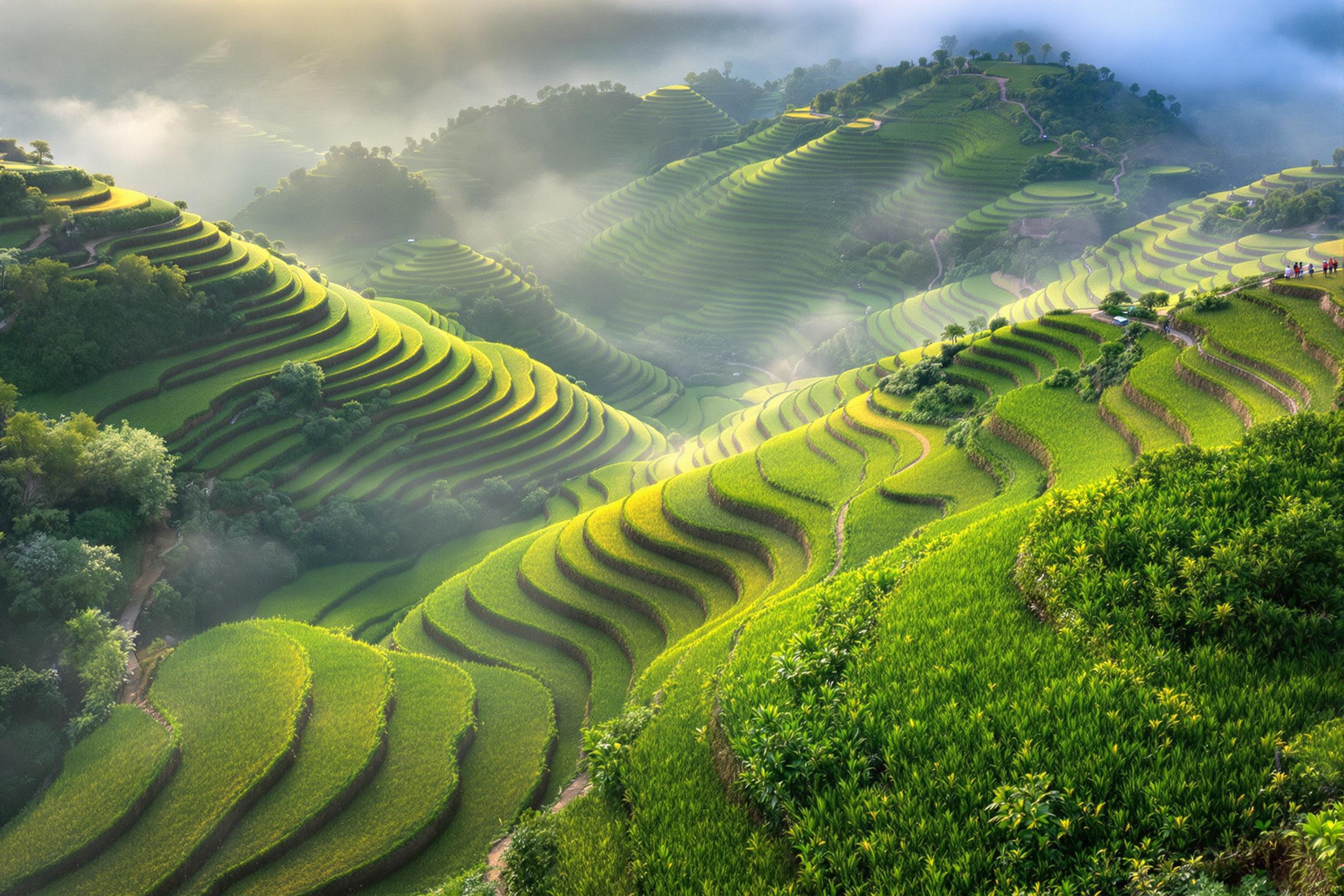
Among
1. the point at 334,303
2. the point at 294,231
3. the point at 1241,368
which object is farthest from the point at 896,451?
the point at 294,231

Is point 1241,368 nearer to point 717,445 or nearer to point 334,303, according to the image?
point 717,445

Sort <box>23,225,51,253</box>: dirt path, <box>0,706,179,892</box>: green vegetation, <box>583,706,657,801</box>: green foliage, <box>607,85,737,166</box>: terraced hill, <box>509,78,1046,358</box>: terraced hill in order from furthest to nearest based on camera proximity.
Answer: <box>607,85,737,166</box>: terraced hill
<box>509,78,1046,358</box>: terraced hill
<box>23,225,51,253</box>: dirt path
<box>0,706,179,892</box>: green vegetation
<box>583,706,657,801</box>: green foliage

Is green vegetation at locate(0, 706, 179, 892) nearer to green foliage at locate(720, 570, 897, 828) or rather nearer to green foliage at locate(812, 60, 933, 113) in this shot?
green foliage at locate(720, 570, 897, 828)

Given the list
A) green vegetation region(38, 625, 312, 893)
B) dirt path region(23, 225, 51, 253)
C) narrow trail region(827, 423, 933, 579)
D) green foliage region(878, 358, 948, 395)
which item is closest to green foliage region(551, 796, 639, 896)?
narrow trail region(827, 423, 933, 579)

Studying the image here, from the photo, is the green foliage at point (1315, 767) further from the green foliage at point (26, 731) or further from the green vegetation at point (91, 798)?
the green foliage at point (26, 731)

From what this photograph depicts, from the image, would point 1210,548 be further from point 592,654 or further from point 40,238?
point 40,238

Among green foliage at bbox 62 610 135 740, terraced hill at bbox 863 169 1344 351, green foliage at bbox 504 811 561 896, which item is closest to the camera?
green foliage at bbox 504 811 561 896

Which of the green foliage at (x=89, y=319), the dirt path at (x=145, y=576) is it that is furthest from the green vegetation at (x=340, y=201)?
the dirt path at (x=145, y=576)
